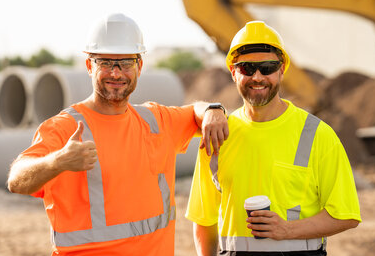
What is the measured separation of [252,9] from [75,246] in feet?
114

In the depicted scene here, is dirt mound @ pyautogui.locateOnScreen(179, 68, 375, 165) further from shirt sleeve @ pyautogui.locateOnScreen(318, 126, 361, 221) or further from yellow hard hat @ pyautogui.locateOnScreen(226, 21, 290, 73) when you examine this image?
shirt sleeve @ pyautogui.locateOnScreen(318, 126, 361, 221)

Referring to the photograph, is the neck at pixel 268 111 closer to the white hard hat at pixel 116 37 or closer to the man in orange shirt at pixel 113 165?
the man in orange shirt at pixel 113 165

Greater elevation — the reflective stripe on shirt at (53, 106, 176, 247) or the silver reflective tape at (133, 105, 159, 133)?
the silver reflective tape at (133, 105, 159, 133)

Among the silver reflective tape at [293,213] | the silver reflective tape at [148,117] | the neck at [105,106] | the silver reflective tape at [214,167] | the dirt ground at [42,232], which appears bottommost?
the dirt ground at [42,232]

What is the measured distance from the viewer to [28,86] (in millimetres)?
13180

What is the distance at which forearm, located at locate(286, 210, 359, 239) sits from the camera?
7.75 ft

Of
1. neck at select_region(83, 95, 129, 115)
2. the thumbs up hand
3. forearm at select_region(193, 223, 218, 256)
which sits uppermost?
neck at select_region(83, 95, 129, 115)

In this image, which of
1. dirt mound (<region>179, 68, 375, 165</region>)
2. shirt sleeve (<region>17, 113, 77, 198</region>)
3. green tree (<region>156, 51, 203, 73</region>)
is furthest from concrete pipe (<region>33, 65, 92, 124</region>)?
green tree (<region>156, 51, 203, 73</region>)

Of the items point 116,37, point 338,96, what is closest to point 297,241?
point 116,37

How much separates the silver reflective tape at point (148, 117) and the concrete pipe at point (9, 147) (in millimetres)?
6700

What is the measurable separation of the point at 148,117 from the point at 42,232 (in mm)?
4499


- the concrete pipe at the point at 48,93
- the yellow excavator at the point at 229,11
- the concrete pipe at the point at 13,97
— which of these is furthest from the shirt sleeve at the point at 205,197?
the concrete pipe at the point at 13,97

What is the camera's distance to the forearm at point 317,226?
7.75 ft

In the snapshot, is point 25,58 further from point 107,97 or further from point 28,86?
point 107,97
